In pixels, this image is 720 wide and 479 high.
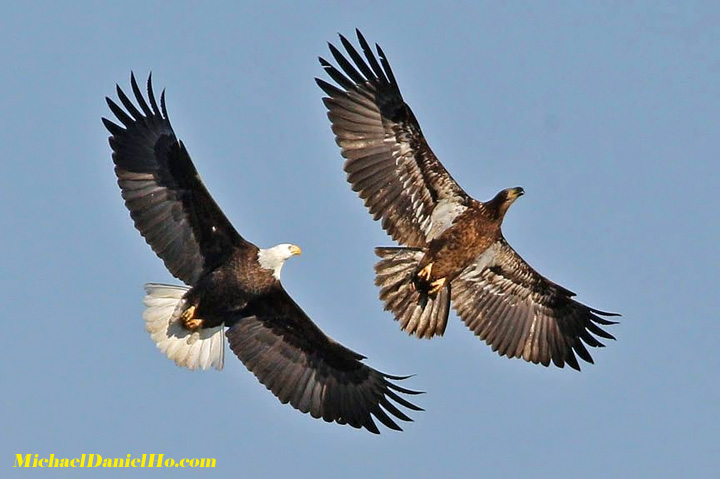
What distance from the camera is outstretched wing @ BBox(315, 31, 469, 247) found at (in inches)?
664

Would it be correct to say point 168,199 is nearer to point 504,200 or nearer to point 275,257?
point 275,257

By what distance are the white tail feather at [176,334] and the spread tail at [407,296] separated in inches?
68.3

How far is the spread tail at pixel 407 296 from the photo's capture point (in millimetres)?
17188

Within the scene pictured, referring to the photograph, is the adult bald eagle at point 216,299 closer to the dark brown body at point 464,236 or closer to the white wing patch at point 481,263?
the dark brown body at point 464,236

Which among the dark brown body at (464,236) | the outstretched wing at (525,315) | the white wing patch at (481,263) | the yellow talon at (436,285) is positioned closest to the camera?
the dark brown body at (464,236)

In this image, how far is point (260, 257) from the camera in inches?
656

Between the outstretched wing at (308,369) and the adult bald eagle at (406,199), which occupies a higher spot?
the adult bald eagle at (406,199)

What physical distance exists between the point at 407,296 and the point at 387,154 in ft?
4.85

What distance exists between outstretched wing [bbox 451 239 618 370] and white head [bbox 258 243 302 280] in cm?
237

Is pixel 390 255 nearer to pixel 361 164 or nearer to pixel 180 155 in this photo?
pixel 361 164

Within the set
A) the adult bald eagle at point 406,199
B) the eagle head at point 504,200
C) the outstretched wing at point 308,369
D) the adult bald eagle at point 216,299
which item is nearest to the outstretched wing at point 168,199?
the adult bald eagle at point 216,299

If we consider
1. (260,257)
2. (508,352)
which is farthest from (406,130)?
(508,352)

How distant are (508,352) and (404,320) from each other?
1749mm

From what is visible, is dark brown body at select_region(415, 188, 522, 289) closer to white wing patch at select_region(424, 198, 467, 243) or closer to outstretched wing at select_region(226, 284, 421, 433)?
white wing patch at select_region(424, 198, 467, 243)
